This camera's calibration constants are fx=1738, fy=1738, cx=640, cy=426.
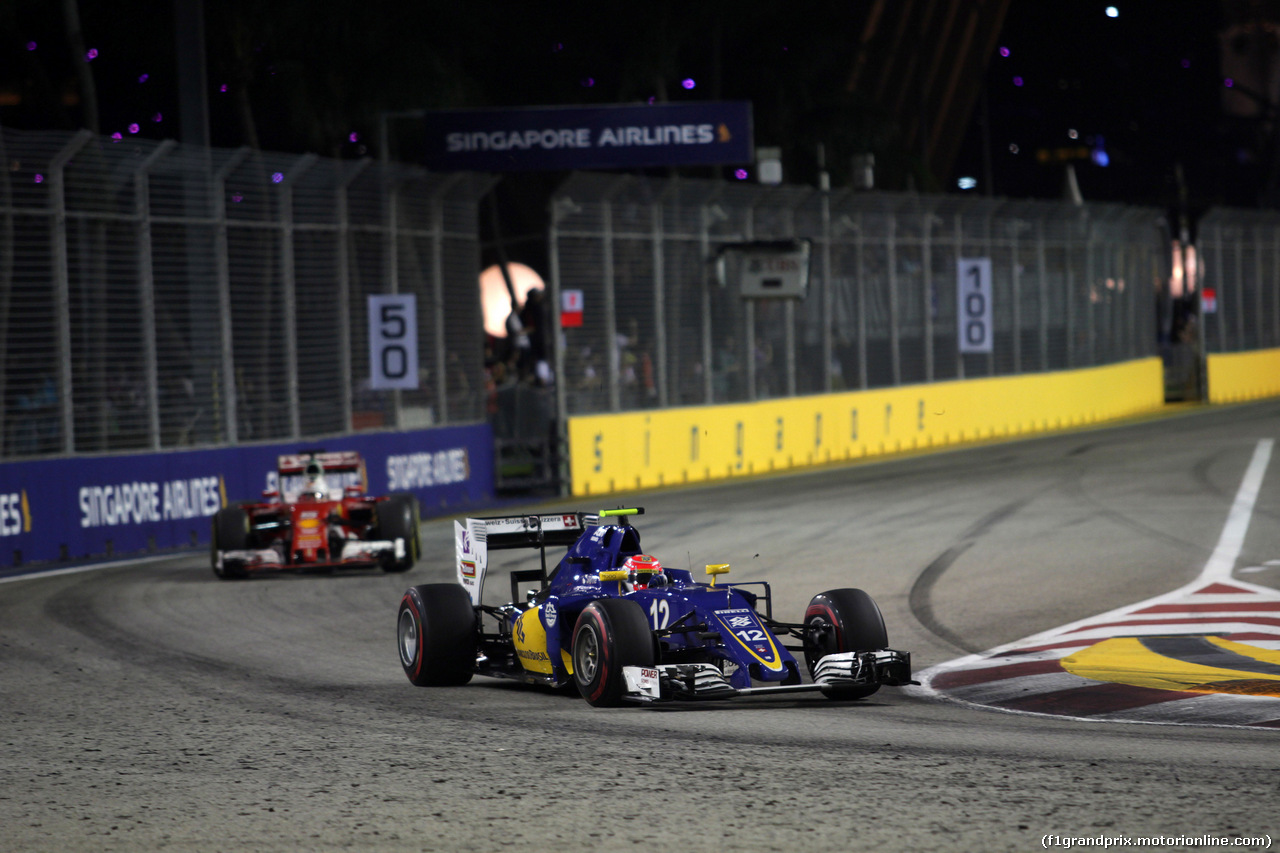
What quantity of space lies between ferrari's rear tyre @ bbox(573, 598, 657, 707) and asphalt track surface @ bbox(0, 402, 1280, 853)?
0.17 metres

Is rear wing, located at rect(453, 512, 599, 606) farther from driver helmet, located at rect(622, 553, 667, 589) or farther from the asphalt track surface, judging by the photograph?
driver helmet, located at rect(622, 553, 667, 589)

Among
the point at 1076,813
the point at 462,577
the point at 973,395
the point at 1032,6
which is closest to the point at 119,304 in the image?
the point at 462,577

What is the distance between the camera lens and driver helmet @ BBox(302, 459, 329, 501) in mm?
16027

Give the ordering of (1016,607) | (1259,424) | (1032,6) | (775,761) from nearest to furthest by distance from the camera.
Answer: (775,761), (1016,607), (1259,424), (1032,6)

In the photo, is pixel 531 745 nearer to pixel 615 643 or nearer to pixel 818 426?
pixel 615 643

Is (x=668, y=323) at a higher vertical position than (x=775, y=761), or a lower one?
higher

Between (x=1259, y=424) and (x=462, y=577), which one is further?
(x=1259, y=424)

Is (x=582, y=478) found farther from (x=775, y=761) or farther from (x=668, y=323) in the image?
(x=775, y=761)

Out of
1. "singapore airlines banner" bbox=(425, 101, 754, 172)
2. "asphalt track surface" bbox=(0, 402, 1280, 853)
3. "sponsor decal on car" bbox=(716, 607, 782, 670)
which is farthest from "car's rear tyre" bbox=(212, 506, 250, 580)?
"singapore airlines banner" bbox=(425, 101, 754, 172)

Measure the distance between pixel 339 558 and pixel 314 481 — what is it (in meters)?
0.94

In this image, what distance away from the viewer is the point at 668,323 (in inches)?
1050

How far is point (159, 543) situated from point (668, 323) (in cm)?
1006

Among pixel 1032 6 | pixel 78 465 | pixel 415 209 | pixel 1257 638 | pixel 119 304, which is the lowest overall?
pixel 1257 638

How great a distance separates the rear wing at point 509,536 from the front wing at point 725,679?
184 cm
